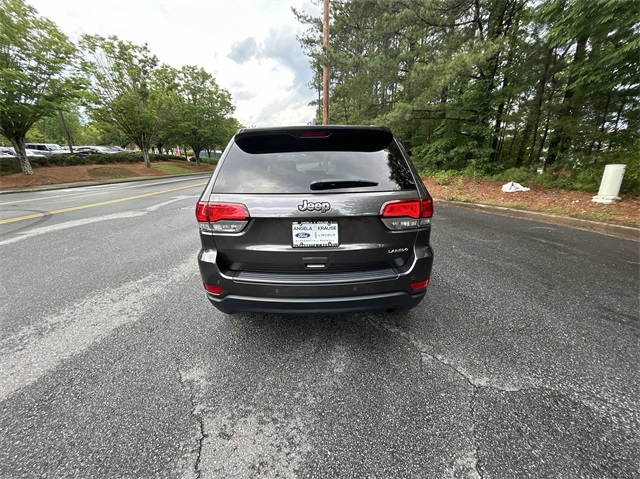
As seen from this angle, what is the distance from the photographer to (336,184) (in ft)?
6.16

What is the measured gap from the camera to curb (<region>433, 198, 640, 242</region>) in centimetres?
490

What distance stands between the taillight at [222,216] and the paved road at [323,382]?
0.98 m

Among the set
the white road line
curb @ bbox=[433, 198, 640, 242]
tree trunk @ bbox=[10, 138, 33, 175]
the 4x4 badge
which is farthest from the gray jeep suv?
tree trunk @ bbox=[10, 138, 33, 175]

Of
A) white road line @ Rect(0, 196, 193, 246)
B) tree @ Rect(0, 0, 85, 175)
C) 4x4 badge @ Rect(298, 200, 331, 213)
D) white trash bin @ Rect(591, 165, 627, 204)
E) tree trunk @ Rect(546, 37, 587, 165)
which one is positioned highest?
tree @ Rect(0, 0, 85, 175)

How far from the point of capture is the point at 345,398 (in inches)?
65.9

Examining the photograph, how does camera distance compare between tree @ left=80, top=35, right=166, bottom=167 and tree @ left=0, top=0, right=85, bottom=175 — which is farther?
tree @ left=80, top=35, right=166, bottom=167

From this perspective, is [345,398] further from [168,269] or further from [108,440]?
[168,269]

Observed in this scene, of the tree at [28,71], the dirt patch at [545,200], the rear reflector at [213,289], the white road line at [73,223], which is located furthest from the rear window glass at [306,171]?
the tree at [28,71]

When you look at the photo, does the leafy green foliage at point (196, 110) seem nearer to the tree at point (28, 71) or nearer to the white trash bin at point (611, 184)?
the tree at point (28, 71)

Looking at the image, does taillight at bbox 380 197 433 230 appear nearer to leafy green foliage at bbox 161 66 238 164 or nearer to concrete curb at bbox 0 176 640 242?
concrete curb at bbox 0 176 640 242

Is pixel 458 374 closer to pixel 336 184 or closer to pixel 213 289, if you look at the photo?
pixel 336 184

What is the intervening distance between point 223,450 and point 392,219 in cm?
166

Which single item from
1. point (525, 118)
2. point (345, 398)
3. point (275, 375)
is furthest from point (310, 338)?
point (525, 118)

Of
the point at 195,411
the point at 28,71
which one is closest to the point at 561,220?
the point at 195,411
